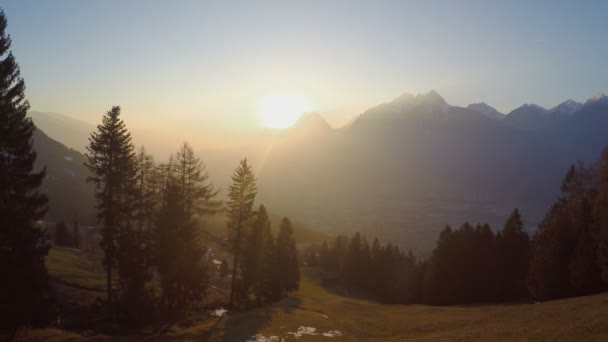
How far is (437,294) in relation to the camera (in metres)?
63.6

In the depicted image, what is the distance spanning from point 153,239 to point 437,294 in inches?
1889

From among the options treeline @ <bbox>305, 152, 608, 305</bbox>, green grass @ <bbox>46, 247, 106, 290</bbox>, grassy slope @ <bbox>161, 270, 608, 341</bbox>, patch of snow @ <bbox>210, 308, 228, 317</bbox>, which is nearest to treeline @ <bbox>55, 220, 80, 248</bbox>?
green grass @ <bbox>46, 247, 106, 290</bbox>

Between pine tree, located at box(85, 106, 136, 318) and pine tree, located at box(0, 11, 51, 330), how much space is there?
728cm

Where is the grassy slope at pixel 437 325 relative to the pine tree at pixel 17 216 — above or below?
below

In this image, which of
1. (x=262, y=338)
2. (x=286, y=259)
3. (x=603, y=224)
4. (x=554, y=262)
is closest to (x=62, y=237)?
(x=286, y=259)

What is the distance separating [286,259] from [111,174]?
31985 millimetres

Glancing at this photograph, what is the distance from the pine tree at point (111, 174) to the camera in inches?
1219

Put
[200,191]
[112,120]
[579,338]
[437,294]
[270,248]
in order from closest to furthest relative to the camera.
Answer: [579,338] → [112,120] → [200,191] → [270,248] → [437,294]

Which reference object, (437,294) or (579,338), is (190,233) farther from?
(437,294)

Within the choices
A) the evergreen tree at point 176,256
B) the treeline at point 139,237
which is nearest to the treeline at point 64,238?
the treeline at point 139,237

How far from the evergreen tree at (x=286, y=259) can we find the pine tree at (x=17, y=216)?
34.6 metres

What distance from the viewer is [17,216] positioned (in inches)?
873

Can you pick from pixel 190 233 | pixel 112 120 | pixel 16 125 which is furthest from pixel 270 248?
pixel 16 125

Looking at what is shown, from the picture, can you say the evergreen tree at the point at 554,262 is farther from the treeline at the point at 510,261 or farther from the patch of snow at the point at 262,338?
the patch of snow at the point at 262,338
